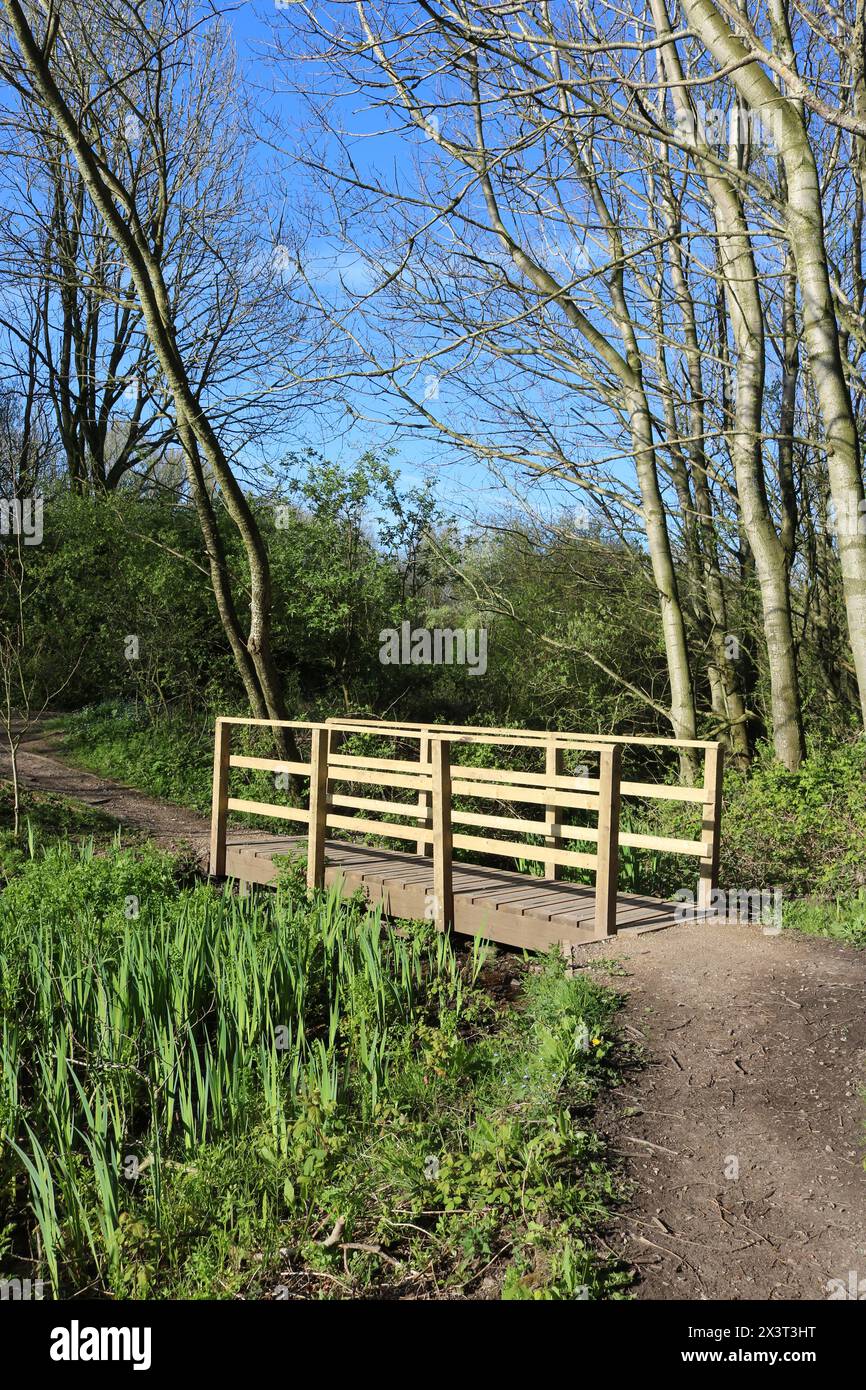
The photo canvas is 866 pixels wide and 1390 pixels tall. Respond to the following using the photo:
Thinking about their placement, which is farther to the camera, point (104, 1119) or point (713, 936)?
point (713, 936)

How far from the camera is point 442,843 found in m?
7.28

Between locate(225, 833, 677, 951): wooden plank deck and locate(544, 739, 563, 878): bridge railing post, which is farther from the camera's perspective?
locate(544, 739, 563, 878): bridge railing post

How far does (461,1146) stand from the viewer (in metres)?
4.27

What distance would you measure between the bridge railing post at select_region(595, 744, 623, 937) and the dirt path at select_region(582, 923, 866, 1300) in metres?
0.32

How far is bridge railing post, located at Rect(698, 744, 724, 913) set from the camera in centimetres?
693

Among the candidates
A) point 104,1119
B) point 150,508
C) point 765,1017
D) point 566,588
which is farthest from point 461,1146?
point 150,508

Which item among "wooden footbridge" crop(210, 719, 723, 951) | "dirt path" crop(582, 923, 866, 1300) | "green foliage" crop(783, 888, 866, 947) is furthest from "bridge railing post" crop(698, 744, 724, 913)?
"dirt path" crop(582, 923, 866, 1300)

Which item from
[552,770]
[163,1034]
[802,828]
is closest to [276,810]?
[552,770]

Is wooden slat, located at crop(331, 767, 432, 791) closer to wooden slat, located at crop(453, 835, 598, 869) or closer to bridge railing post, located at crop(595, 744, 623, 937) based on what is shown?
wooden slat, located at crop(453, 835, 598, 869)

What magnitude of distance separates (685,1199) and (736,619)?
952 centimetres

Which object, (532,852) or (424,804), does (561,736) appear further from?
(424,804)

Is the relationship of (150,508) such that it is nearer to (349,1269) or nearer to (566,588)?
(566,588)
